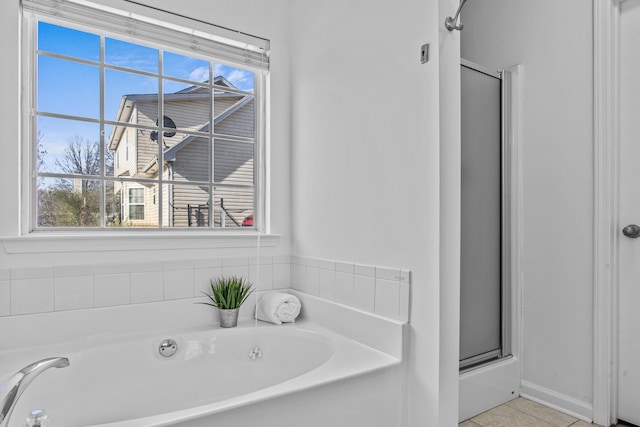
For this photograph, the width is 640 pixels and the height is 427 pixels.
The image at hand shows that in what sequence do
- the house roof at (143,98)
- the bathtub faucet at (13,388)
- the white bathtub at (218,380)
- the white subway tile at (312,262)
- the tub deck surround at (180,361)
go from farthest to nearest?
the white subway tile at (312,262), the house roof at (143,98), the tub deck surround at (180,361), the white bathtub at (218,380), the bathtub faucet at (13,388)

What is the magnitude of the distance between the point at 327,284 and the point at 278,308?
0.29m

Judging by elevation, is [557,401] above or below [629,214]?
below

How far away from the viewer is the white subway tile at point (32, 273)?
172cm

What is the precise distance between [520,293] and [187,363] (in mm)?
1837

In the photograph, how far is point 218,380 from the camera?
6.30 feet

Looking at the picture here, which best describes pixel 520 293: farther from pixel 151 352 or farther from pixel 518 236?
pixel 151 352

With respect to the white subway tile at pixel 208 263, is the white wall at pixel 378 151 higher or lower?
higher

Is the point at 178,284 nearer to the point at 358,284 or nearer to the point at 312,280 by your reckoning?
the point at 312,280

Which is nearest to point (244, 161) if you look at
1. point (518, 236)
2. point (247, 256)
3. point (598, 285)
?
point (247, 256)

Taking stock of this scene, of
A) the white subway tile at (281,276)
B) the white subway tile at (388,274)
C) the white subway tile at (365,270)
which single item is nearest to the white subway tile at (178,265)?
the white subway tile at (281,276)

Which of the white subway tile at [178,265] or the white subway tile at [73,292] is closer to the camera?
the white subway tile at [73,292]

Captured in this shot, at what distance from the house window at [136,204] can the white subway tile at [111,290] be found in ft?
1.03

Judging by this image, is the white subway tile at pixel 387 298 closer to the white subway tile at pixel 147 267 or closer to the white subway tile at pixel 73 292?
the white subway tile at pixel 147 267

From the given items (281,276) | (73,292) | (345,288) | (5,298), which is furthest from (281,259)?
(5,298)
